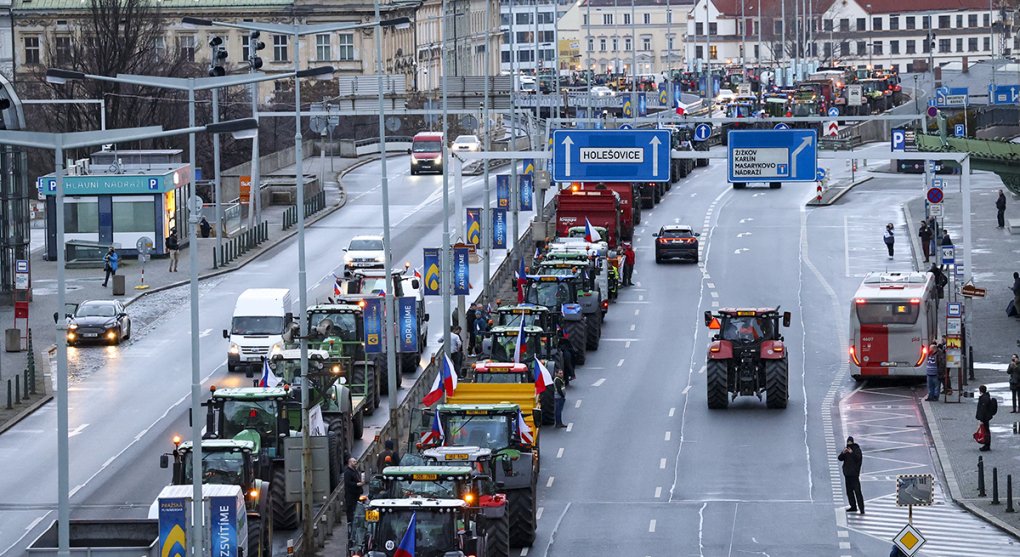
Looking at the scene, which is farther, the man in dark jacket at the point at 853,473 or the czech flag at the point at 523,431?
the man in dark jacket at the point at 853,473

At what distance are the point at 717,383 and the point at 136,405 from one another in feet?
45.9

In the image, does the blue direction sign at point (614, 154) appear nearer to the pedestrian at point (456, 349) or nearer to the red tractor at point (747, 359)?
the red tractor at point (747, 359)

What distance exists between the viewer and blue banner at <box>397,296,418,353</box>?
50.6 m

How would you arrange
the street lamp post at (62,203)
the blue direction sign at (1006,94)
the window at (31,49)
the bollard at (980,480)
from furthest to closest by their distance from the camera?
the window at (31,49), the blue direction sign at (1006,94), the bollard at (980,480), the street lamp post at (62,203)

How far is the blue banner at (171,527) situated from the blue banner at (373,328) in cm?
1743

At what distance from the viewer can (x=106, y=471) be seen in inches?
1670

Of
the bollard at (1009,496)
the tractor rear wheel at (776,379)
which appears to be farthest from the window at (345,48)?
the bollard at (1009,496)

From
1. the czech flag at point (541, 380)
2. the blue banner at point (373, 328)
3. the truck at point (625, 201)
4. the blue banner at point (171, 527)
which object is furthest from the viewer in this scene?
the truck at point (625, 201)

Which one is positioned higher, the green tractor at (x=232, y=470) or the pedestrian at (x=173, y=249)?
the pedestrian at (x=173, y=249)

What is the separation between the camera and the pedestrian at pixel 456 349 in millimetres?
50184

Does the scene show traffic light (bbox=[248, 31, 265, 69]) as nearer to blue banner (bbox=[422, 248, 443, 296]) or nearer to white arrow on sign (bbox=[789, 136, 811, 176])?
blue banner (bbox=[422, 248, 443, 296])

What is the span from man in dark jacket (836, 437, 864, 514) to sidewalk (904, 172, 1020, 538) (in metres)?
2.17

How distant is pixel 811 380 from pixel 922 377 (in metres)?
2.85

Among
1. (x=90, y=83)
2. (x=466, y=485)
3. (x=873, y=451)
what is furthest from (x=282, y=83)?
(x=466, y=485)
